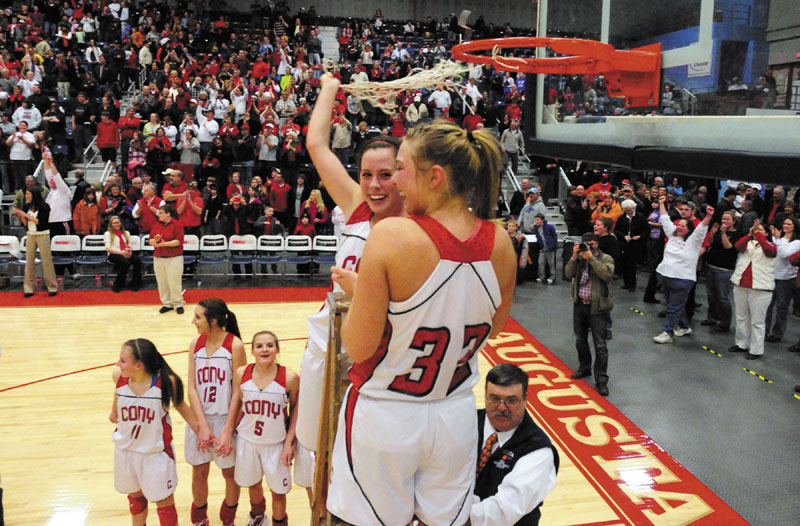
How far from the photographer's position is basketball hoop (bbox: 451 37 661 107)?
363 cm

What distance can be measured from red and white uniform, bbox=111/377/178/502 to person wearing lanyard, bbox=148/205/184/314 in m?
5.76

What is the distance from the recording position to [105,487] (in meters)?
4.71

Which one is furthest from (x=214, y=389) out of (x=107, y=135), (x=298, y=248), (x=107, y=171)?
(x=107, y=135)

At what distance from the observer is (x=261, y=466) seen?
3.86 metres

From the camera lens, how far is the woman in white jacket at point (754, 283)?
7543 mm

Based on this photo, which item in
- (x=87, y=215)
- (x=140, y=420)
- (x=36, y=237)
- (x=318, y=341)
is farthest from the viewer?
(x=87, y=215)

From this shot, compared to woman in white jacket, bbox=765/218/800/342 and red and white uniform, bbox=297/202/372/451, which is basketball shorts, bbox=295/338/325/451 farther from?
woman in white jacket, bbox=765/218/800/342

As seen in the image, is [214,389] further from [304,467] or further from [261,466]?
[304,467]

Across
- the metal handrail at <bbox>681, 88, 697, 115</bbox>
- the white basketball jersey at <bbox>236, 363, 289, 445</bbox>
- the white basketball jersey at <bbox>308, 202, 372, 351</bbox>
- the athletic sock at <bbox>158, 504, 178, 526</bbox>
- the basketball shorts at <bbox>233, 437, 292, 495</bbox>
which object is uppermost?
the metal handrail at <bbox>681, 88, 697, 115</bbox>

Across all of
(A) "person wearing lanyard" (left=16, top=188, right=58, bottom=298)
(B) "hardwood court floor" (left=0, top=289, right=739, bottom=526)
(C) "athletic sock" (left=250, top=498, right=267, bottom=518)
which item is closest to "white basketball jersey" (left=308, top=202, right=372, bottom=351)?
(C) "athletic sock" (left=250, top=498, right=267, bottom=518)

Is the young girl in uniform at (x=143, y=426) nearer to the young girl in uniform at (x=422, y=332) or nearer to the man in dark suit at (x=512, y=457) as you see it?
the man in dark suit at (x=512, y=457)

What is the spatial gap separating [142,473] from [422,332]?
269 cm

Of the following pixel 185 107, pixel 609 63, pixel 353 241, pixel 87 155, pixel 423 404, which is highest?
pixel 185 107

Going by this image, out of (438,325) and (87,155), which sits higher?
(87,155)
